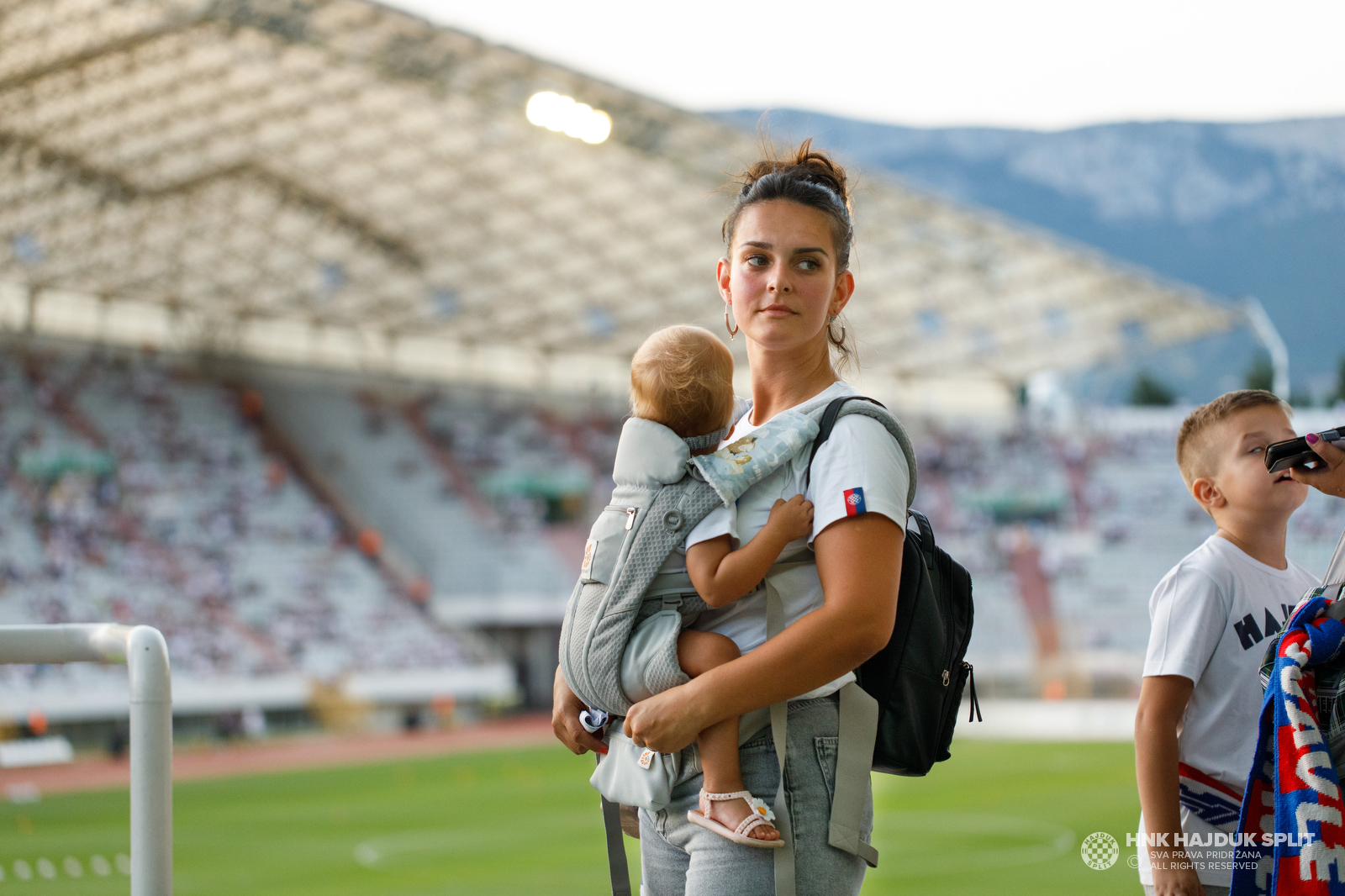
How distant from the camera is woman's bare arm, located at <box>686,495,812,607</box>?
2.04 meters

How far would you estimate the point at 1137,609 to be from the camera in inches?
1049

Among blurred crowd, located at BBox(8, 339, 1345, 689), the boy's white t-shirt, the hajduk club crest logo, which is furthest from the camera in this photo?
blurred crowd, located at BBox(8, 339, 1345, 689)

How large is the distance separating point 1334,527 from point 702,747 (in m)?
29.6

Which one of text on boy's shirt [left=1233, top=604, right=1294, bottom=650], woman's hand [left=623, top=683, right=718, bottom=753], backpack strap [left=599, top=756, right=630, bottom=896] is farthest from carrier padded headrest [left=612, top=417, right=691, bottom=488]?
text on boy's shirt [left=1233, top=604, right=1294, bottom=650]

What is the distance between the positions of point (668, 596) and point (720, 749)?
268mm

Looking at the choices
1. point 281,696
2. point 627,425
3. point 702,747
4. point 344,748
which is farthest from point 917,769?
point 281,696

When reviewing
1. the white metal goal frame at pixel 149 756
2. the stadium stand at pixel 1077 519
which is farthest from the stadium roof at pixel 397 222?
the white metal goal frame at pixel 149 756

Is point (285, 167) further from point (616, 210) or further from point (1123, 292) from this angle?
point (1123, 292)

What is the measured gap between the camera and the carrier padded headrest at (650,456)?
7.13ft

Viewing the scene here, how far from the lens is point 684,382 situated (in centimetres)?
225

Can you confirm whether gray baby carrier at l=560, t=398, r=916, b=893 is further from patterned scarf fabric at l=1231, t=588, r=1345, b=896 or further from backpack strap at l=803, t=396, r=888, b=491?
patterned scarf fabric at l=1231, t=588, r=1345, b=896

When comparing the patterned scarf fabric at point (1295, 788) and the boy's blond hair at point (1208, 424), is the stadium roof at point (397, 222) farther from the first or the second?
the patterned scarf fabric at point (1295, 788)

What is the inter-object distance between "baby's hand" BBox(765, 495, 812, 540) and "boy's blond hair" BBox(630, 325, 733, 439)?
0.90 ft

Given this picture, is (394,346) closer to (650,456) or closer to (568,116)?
(568,116)
